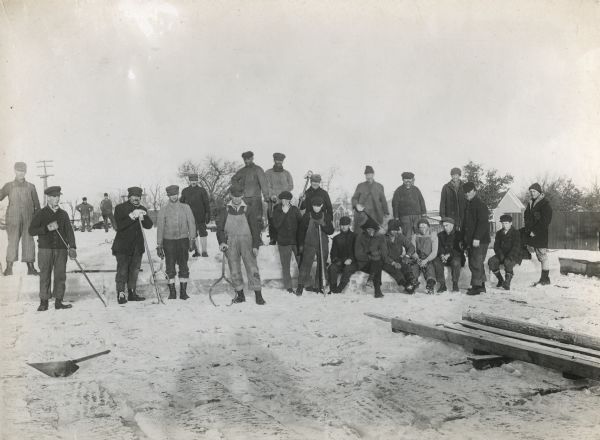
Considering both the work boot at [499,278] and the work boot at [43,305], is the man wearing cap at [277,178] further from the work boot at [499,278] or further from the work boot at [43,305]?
the work boot at [499,278]

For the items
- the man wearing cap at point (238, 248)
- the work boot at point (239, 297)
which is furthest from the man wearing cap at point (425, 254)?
the work boot at point (239, 297)

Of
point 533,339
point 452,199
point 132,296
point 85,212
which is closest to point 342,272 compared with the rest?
point 452,199

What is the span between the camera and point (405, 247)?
818cm

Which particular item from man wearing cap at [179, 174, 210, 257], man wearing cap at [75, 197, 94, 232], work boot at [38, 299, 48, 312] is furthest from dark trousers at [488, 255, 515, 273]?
man wearing cap at [75, 197, 94, 232]

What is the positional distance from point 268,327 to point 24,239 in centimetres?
421

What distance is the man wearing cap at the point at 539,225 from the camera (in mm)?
8086

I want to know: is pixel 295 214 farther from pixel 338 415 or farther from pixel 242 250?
pixel 338 415

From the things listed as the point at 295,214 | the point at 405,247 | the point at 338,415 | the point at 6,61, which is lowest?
the point at 338,415

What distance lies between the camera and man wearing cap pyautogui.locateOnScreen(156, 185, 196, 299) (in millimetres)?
7258

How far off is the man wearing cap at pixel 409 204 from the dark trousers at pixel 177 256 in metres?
3.78

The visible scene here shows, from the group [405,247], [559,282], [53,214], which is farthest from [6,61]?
[559,282]

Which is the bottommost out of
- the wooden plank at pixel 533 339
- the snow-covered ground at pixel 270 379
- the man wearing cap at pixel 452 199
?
the snow-covered ground at pixel 270 379

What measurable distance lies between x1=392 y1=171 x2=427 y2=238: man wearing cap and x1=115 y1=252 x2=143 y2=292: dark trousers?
14.8 ft

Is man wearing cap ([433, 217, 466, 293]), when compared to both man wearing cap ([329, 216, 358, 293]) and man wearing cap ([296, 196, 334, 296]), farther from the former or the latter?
man wearing cap ([296, 196, 334, 296])
